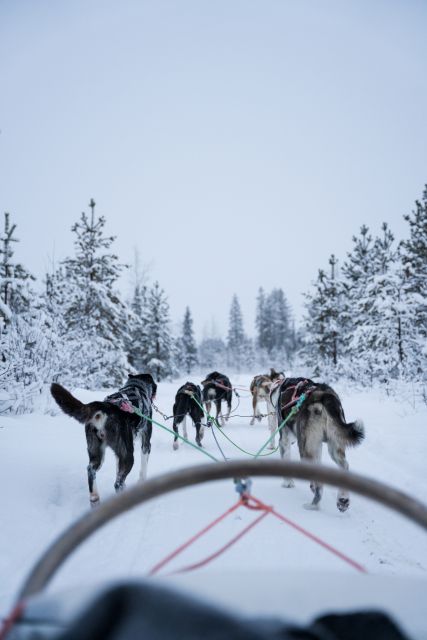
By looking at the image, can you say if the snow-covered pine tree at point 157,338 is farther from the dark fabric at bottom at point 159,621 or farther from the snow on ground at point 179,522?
the dark fabric at bottom at point 159,621

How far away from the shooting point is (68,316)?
16.5 metres

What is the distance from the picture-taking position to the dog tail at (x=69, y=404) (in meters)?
3.46

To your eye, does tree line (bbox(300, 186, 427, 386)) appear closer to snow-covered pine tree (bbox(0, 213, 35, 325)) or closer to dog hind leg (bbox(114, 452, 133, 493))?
dog hind leg (bbox(114, 452, 133, 493))

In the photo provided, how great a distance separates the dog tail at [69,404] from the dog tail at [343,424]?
2.58 m

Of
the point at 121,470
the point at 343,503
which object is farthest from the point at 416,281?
the point at 121,470

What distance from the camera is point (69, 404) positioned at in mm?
3555

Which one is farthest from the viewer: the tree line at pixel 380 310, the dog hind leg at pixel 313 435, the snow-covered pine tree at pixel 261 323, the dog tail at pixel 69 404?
the snow-covered pine tree at pixel 261 323

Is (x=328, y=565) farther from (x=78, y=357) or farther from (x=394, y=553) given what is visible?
(x=78, y=357)

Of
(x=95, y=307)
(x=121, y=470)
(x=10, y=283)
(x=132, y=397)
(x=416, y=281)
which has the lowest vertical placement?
(x=121, y=470)

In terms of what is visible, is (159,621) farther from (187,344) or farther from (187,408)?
(187,344)

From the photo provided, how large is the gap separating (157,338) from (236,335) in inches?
1296

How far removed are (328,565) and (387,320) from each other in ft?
43.9

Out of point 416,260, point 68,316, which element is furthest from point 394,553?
point 68,316

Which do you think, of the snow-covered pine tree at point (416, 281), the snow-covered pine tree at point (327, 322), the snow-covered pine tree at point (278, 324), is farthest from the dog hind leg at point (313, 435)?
the snow-covered pine tree at point (278, 324)
